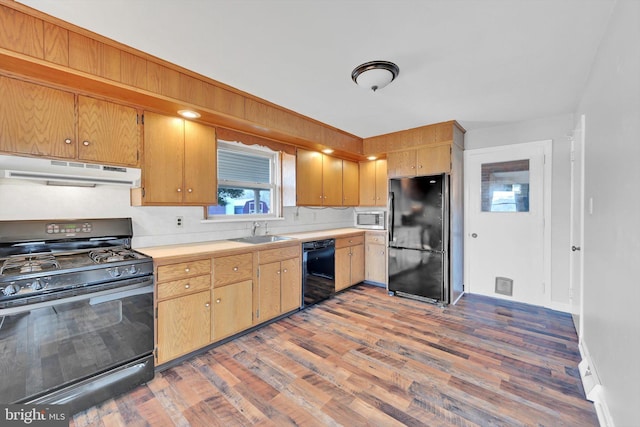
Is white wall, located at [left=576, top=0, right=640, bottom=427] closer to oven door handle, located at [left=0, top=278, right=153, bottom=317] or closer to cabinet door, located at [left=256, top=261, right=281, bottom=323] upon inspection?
cabinet door, located at [left=256, top=261, right=281, bottom=323]

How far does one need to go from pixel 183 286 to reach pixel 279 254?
1.05m

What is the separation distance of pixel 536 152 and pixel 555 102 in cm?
71

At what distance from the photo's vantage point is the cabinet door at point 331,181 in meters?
4.06

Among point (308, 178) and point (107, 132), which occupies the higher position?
point (107, 132)

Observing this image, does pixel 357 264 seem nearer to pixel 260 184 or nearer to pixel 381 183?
pixel 381 183

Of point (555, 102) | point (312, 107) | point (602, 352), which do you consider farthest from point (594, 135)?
point (312, 107)

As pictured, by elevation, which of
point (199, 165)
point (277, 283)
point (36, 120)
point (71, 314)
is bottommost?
point (277, 283)

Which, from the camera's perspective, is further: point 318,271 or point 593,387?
point 318,271

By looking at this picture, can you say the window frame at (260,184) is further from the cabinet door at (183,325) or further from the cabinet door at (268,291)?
the cabinet door at (183,325)

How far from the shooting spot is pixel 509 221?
357cm

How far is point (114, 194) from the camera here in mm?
2293

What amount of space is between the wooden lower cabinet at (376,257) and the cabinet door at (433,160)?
1.17m

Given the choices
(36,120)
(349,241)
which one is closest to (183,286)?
(36,120)

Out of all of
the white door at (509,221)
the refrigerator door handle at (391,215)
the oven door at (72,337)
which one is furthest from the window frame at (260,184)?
the white door at (509,221)
